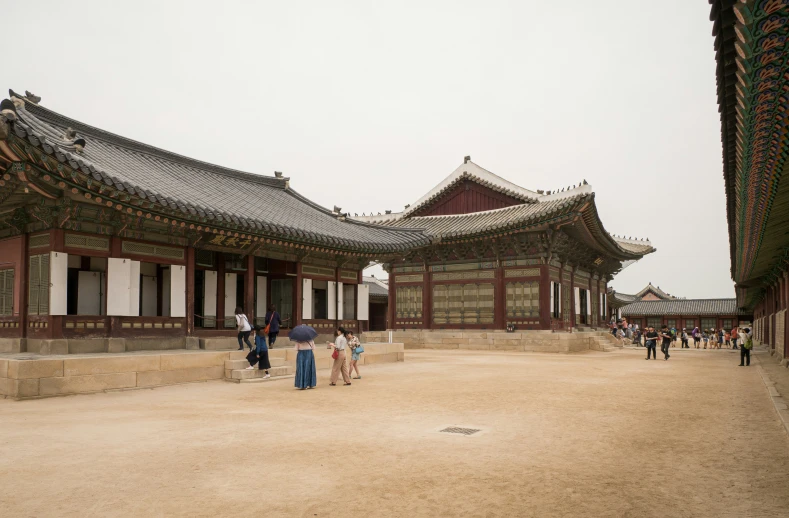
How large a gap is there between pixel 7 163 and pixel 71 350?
4626mm

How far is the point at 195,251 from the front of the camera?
17.7 meters

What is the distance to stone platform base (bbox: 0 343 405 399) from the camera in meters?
11.5

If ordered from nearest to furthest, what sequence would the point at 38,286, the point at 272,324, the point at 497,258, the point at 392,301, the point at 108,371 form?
the point at 108,371, the point at 38,286, the point at 272,324, the point at 497,258, the point at 392,301

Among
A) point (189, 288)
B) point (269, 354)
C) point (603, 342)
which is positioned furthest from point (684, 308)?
point (189, 288)

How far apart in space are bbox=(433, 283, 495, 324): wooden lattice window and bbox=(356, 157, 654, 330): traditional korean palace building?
55 mm

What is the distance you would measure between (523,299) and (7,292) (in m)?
22.8

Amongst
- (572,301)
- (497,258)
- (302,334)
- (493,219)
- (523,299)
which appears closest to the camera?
(302,334)

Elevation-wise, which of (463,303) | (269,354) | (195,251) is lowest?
(269,354)

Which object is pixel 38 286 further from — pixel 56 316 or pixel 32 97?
pixel 32 97

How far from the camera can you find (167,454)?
6.77 m

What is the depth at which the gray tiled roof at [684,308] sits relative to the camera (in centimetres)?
5990

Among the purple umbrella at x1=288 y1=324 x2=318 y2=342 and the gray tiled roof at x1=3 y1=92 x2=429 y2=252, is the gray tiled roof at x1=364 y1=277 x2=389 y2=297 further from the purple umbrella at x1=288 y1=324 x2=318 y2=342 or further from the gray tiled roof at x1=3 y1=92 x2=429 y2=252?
the purple umbrella at x1=288 y1=324 x2=318 y2=342

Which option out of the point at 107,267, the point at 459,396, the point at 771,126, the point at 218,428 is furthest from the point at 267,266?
the point at 771,126

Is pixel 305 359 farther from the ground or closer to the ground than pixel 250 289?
closer to the ground
